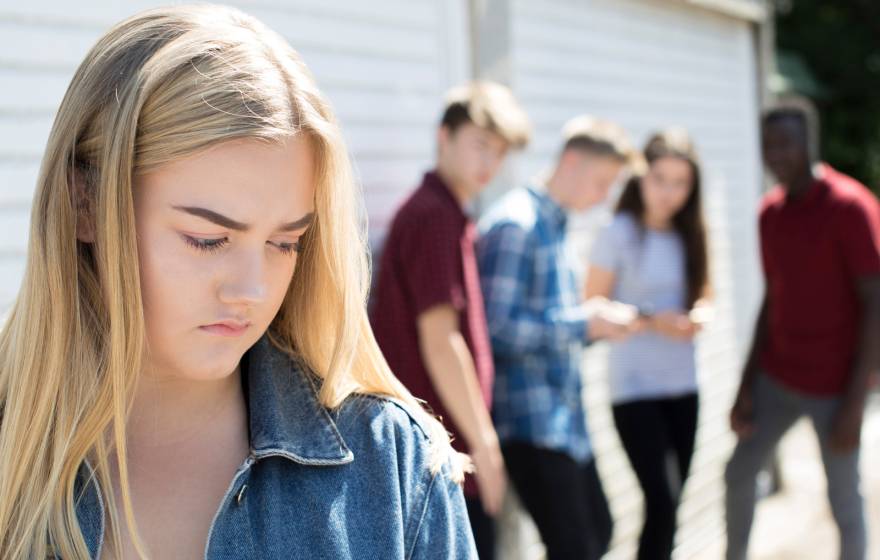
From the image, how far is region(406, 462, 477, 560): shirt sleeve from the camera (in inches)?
59.0

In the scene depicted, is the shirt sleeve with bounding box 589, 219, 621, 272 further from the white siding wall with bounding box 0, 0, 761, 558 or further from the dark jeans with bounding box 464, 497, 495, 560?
the dark jeans with bounding box 464, 497, 495, 560

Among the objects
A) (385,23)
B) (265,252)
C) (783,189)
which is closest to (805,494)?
(783,189)

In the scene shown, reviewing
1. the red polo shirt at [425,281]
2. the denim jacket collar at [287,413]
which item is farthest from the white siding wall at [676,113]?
the denim jacket collar at [287,413]

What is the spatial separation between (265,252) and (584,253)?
156 inches

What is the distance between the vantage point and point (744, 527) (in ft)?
15.1

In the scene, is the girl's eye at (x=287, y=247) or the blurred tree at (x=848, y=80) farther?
the blurred tree at (x=848, y=80)

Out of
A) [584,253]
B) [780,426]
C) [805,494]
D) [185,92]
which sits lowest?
[805,494]

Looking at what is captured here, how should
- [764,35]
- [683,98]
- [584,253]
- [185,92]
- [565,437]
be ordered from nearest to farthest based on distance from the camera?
1. [185,92]
2. [565,437]
3. [584,253]
4. [683,98]
5. [764,35]

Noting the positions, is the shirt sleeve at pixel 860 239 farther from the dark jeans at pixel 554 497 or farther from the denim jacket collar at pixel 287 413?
the denim jacket collar at pixel 287 413

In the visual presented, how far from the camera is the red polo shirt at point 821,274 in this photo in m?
4.25

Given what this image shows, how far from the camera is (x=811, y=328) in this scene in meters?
4.48

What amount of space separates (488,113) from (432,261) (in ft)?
1.80

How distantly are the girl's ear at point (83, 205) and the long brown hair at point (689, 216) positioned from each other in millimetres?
3335

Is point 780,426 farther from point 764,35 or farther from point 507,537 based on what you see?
point 764,35
